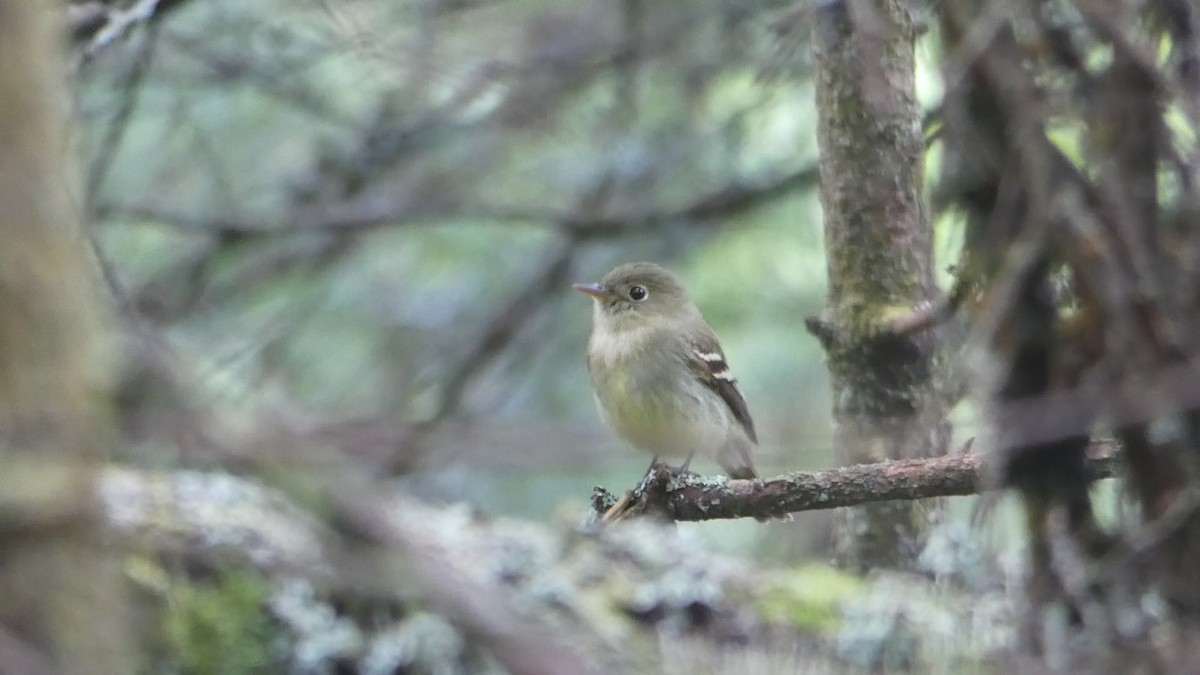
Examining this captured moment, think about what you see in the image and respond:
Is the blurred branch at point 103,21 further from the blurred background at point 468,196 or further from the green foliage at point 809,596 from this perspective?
the green foliage at point 809,596

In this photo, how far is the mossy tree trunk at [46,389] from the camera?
182cm

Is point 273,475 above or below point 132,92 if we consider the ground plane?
below

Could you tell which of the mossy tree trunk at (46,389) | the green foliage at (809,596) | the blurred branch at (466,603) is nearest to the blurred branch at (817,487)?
the green foliage at (809,596)

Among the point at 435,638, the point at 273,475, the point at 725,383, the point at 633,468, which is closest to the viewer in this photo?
the point at 273,475

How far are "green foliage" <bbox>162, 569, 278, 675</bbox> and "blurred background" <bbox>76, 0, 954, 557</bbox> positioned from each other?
3.84 feet

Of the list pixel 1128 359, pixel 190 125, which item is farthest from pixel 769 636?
pixel 190 125

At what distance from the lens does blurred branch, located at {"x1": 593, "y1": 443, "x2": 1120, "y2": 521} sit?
9.50 ft

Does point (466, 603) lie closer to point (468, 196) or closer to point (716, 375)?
point (716, 375)

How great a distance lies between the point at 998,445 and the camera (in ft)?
10.3

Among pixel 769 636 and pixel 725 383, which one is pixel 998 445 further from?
pixel 725 383

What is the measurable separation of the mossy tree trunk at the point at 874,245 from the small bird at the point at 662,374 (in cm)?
137

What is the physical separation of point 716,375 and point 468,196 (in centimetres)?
142

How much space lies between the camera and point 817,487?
116 inches

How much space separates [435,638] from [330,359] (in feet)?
8.79
